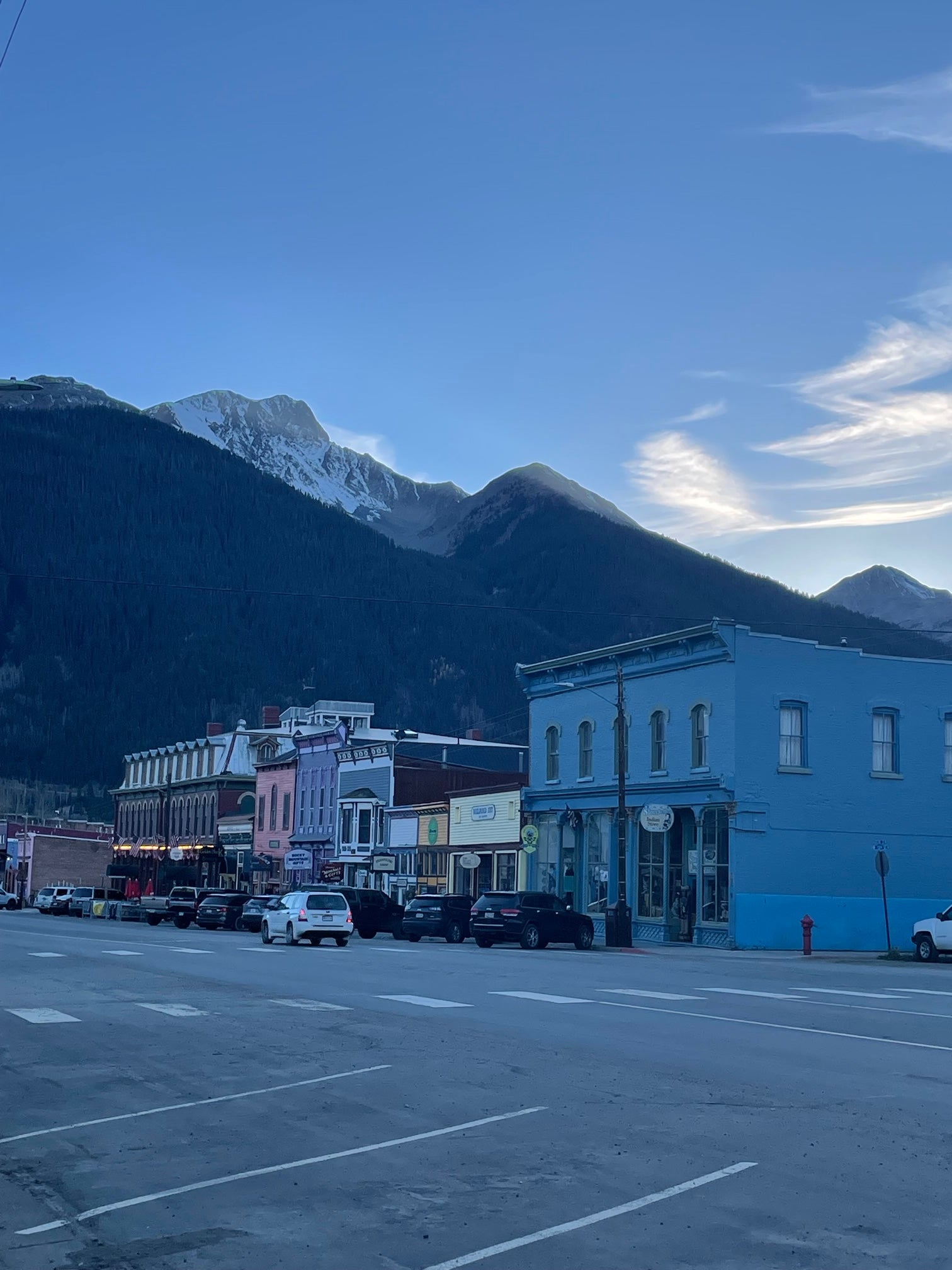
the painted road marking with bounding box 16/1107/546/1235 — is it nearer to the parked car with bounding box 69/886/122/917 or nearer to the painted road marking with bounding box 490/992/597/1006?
the painted road marking with bounding box 490/992/597/1006

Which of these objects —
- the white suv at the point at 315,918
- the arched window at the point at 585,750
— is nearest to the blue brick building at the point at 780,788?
the arched window at the point at 585,750

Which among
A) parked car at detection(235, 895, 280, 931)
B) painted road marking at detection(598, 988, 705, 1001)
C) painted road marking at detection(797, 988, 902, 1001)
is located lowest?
painted road marking at detection(598, 988, 705, 1001)

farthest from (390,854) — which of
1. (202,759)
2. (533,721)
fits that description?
(202,759)

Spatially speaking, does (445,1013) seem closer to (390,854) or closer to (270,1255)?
(270,1255)

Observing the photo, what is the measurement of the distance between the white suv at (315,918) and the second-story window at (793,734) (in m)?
14.9

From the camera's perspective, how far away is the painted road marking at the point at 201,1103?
11.1 m

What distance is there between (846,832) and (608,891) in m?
8.95

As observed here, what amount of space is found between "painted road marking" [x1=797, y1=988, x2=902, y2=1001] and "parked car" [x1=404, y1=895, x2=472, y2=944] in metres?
24.6

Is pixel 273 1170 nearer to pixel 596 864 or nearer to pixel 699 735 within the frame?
pixel 699 735

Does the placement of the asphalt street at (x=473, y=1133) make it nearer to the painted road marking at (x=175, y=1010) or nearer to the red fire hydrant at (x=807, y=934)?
the painted road marking at (x=175, y=1010)

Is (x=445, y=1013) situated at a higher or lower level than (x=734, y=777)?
lower

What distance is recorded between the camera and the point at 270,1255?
24.7ft

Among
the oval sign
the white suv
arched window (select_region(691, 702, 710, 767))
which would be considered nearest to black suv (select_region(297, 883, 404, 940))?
the oval sign

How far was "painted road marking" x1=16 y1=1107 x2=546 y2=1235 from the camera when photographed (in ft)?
27.6
